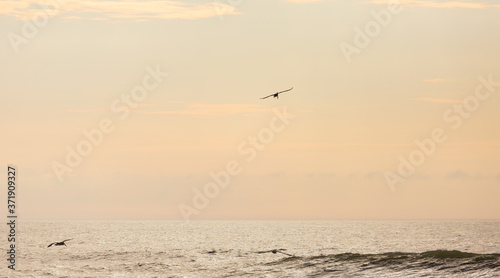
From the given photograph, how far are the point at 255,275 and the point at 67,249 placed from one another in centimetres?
4107

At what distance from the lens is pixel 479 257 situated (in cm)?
6278

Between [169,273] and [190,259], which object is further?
[190,259]

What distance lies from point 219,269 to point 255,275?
20.9ft

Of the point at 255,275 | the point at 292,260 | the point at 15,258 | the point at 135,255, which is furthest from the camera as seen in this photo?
the point at 135,255

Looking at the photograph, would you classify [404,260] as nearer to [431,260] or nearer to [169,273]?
[431,260]

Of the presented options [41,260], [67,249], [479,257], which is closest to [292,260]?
[479,257]

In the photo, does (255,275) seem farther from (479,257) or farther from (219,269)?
(479,257)

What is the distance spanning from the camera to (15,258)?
239 ft

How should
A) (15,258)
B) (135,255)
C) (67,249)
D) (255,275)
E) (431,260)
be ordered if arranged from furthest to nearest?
(67,249) < (135,255) < (15,258) < (431,260) < (255,275)

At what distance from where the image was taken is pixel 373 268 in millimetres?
60156

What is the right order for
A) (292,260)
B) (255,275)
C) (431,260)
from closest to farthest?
(255,275) → (431,260) → (292,260)

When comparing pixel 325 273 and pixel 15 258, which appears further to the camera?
pixel 15 258

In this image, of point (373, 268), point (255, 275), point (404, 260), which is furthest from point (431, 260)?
point (255, 275)

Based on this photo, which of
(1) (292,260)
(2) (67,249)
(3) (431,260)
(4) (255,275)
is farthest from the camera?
(2) (67,249)
